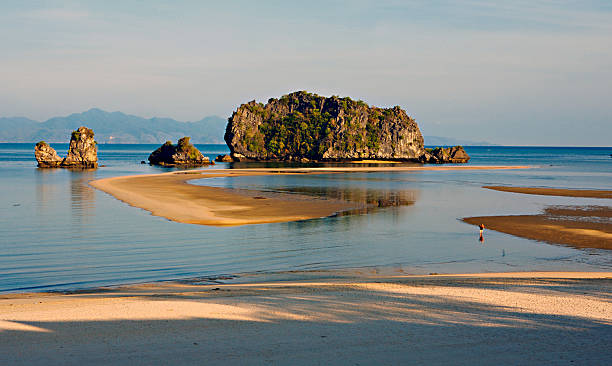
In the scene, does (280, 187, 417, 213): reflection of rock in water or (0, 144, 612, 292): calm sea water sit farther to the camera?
(280, 187, 417, 213): reflection of rock in water

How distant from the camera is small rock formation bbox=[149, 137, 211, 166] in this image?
12444cm

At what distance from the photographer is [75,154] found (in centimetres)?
10806

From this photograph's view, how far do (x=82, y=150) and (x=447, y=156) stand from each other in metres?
109

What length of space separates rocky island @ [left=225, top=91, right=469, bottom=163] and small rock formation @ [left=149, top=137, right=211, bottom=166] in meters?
50.7

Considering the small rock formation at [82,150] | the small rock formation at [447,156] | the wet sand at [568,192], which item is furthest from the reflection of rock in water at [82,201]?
the small rock formation at [447,156]

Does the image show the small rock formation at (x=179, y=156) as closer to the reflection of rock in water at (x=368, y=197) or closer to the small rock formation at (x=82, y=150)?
the small rock formation at (x=82, y=150)

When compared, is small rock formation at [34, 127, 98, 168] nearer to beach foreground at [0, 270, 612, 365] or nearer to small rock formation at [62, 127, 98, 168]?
small rock formation at [62, 127, 98, 168]

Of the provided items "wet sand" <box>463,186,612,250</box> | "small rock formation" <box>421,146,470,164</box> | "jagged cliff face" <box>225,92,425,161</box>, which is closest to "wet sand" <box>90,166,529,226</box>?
"wet sand" <box>463,186,612,250</box>

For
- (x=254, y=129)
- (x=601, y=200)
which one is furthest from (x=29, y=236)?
(x=254, y=129)

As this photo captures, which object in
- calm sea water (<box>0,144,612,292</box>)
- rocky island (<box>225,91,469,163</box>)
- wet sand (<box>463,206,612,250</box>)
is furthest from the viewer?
rocky island (<box>225,91,469,163</box>)

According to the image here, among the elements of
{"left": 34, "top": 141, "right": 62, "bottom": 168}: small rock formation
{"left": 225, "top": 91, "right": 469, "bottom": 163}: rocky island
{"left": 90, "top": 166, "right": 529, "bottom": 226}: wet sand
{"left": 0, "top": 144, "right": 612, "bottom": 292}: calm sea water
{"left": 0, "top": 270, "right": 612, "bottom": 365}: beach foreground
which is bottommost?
{"left": 0, "top": 144, "right": 612, "bottom": 292}: calm sea water

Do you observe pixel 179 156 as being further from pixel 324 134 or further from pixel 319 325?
pixel 319 325

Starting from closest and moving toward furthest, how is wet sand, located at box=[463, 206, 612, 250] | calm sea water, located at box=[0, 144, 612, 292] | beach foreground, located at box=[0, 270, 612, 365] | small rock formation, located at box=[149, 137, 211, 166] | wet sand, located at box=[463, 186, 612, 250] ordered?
1. beach foreground, located at box=[0, 270, 612, 365]
2. calm sea water, located at box=[0, 144, 612, 292]
3. wet sand, located at box=[463, 206, 612, 250]
4. wet sand, located at box=[463, 186, 612, 250]
5. small rock formation, located at box=[149, 137, 211, 166]

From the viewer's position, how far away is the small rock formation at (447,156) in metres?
162
